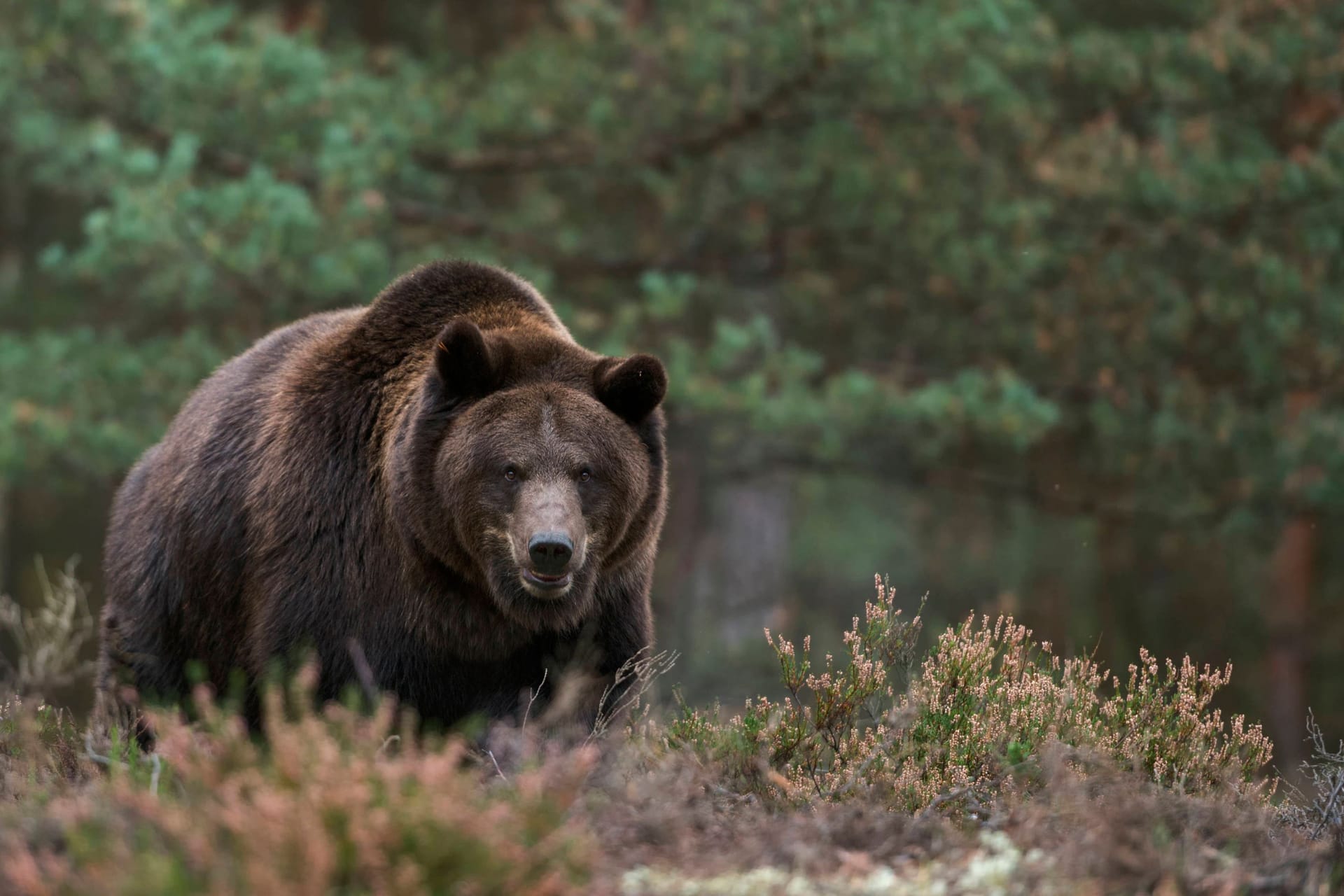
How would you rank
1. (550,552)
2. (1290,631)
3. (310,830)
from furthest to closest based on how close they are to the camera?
(1290,631) → (550,552) → (310,830)

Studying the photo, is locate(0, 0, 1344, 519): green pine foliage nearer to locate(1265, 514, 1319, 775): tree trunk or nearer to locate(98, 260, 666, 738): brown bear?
locate(1265, 514, 1319, 775): tree trunk

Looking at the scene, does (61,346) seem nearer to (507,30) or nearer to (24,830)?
(507,30)

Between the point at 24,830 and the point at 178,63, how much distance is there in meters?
8.31

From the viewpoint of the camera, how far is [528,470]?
18.2ft

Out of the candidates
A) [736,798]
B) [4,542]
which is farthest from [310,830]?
[4,542]

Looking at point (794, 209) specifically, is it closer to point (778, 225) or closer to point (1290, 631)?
point (778, 225)

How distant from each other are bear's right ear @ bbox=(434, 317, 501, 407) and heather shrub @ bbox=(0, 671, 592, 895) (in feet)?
7.13

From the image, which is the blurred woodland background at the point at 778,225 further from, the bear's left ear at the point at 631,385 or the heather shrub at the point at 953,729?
the heather shrub at the point at 953,729

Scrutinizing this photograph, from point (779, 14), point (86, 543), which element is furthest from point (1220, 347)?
point (86, 543)

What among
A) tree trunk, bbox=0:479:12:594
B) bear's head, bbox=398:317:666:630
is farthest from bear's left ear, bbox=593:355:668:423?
tree trunk, bbox=0:479:12:594

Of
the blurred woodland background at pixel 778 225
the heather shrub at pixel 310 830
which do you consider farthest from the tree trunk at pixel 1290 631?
the heather shrub at pixel 310 830

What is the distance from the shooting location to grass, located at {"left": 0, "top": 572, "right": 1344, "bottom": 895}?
3162 mm

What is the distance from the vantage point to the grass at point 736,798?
10.4 feet

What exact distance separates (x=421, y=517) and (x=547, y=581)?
594mm
